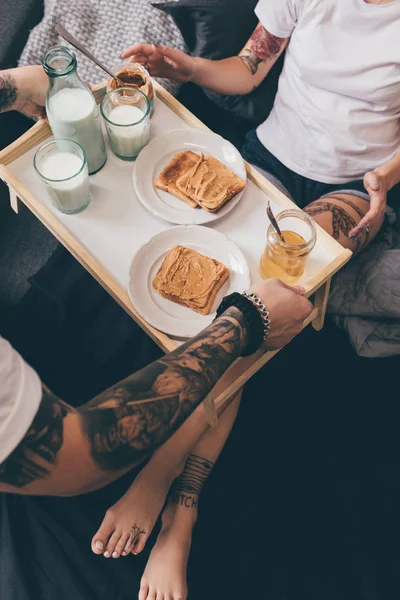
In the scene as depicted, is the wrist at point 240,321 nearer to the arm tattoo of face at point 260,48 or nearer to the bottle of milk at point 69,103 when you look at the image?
the bottle of milk at point 69,103

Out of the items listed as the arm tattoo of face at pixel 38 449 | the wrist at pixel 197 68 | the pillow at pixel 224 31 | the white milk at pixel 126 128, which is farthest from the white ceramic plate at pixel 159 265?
the pillow at pixel 224 31

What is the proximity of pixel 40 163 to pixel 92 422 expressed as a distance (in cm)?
65

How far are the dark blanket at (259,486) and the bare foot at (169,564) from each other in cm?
5

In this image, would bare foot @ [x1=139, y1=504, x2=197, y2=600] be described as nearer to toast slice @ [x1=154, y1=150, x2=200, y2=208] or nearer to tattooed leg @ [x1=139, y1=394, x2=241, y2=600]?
tattooed leg @ [x1=139, y1=394, x2=241, y2=600]

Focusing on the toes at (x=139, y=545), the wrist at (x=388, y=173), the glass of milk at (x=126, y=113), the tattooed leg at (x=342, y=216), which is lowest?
the toes at (x=139, y=545)

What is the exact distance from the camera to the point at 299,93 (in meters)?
1.51

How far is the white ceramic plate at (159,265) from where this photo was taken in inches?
45.6

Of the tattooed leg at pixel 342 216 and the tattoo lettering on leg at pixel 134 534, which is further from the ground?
the tattooed leg at pixel 342 216

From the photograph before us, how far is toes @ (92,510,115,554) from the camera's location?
124 cm

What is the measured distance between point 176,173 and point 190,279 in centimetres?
30

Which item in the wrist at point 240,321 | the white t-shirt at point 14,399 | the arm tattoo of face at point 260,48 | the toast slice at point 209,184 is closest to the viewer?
the white t-shirt at point 14,399

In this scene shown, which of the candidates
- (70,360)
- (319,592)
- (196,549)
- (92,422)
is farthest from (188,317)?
(319,592)

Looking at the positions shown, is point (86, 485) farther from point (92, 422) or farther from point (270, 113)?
point (270, 113)

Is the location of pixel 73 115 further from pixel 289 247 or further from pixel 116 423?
pixel 116 423
